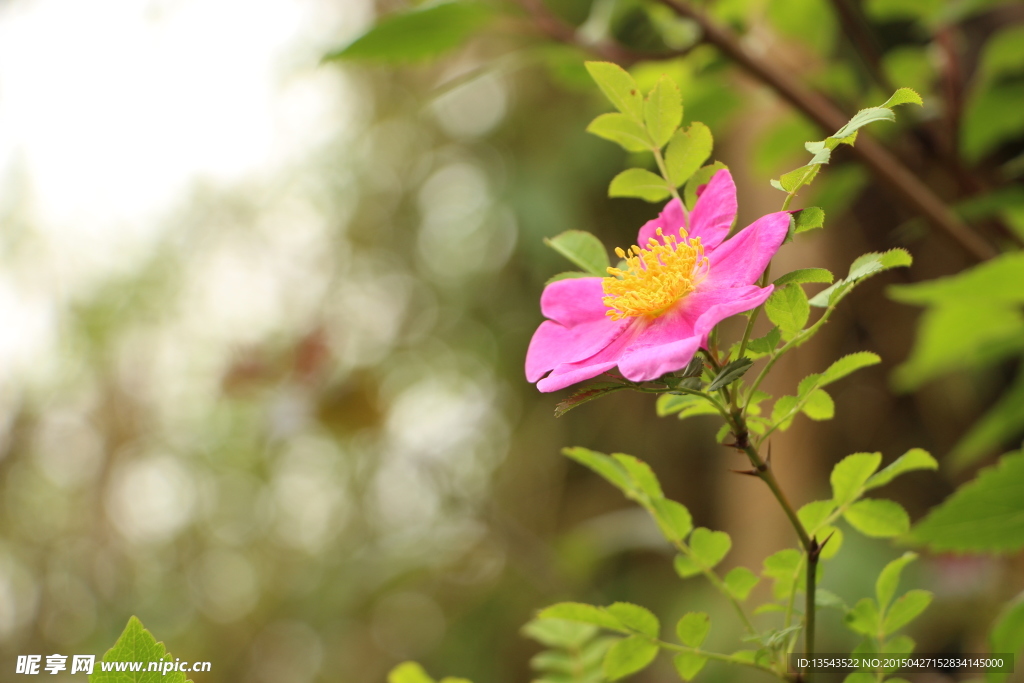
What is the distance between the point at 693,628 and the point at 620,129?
0.16 metres

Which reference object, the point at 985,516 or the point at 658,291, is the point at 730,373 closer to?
the point at 658,291

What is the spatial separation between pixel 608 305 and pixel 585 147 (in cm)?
125

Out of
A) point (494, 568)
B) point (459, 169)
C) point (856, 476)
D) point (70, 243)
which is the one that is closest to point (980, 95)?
point (856, 476)

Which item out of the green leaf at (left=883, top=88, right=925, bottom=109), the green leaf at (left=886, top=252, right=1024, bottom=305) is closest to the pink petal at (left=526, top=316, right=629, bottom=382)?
the green leaf at (left=883, top=88, right=925, bottom=109)

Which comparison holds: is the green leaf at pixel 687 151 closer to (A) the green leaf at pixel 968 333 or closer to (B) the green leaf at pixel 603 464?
(B) the green leaf at pixel 603 464

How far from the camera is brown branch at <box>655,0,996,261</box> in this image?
1.41 ft

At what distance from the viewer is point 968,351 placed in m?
0.51

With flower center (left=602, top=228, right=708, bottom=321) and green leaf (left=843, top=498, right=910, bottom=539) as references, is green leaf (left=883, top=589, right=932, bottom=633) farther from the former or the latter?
flower center (left=602, top=228, right=708, bottom=321)

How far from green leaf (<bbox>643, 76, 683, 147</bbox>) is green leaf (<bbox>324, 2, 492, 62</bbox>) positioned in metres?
0.26

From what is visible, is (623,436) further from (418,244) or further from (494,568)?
(418,244)

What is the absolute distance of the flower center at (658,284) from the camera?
0.24m

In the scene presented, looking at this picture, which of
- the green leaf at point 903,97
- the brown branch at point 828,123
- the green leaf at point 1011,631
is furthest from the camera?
the brown branch at point 828,123

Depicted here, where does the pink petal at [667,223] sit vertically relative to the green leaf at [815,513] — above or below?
above

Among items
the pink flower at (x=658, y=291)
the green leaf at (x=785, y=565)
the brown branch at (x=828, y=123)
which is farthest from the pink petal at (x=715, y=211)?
the brown branch at (x=828, y=123)
